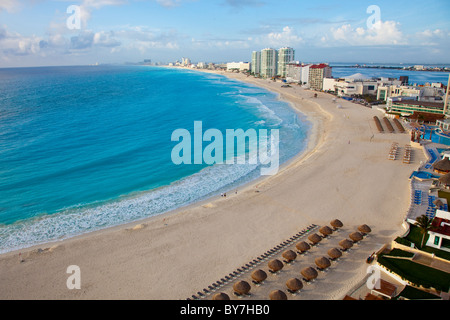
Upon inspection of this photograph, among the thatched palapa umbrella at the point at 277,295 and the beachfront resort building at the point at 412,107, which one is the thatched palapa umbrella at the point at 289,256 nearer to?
the thatched palapa umbrella at the point at 277,295

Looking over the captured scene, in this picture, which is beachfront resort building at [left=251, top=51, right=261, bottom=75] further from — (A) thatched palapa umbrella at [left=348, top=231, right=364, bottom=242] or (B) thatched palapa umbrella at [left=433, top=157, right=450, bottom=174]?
(A) thatched palapa umbrella at [left=348, top=231, right=364, bottom=242]

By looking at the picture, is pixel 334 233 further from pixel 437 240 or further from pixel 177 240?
pixel 177 240

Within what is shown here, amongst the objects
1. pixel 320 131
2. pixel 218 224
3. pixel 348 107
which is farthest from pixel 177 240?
pixel 348 107

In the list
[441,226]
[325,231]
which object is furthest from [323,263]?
[441,226]

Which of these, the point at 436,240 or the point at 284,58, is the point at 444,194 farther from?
the point at 284,58

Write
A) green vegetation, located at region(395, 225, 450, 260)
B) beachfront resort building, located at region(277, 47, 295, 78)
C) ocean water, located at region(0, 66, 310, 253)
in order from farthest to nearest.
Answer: beachfront resort building, located at region(277, 47, 295, 78)
ocean water, located at region(0, 66, 310, 253)
green vegetation, located at region(395, 225, 450, 260)

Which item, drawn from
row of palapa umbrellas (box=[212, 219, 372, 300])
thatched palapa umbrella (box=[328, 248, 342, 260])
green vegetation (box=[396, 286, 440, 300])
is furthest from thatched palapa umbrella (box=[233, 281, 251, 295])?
green vegetation (box=[396, 286, 440, 300])

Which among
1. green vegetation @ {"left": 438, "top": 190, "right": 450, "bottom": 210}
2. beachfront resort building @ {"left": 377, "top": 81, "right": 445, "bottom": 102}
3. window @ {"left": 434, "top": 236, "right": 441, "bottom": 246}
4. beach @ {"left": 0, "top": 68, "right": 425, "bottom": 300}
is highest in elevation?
beachfront resort building @ {"left": 377, "top": 81, "right": 445, "bottom": 102}

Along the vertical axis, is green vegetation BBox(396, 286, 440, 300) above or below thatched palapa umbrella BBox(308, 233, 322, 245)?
below
